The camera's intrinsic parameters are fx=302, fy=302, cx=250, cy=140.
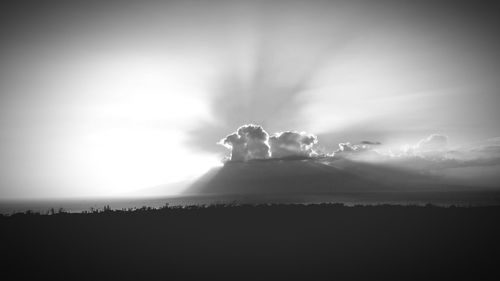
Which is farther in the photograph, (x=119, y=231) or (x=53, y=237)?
(x=119, y=231)

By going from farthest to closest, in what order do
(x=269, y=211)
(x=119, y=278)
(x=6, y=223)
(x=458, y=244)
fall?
(x=269, y=211) < (x=6, y=223) < (x=458, y=244) < (x=119, y=278)

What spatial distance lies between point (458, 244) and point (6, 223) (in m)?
35.9

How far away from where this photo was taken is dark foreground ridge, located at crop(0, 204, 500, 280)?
1812cm

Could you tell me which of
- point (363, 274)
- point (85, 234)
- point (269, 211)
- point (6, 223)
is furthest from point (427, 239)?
point (6, 223)

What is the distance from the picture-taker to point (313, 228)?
2772 centimetres

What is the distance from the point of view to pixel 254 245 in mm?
23188

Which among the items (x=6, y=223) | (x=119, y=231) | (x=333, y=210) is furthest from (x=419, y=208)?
(x=6, y=223)

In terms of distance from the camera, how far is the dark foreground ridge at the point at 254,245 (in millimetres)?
18125

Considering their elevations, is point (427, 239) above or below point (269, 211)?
below

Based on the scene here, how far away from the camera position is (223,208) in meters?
35.9

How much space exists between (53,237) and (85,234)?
2.15 m

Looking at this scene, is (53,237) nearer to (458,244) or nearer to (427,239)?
(427,239)

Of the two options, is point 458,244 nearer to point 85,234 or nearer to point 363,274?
point 363,274

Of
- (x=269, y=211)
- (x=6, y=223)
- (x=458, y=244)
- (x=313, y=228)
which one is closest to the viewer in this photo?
(x=458, y=244)
